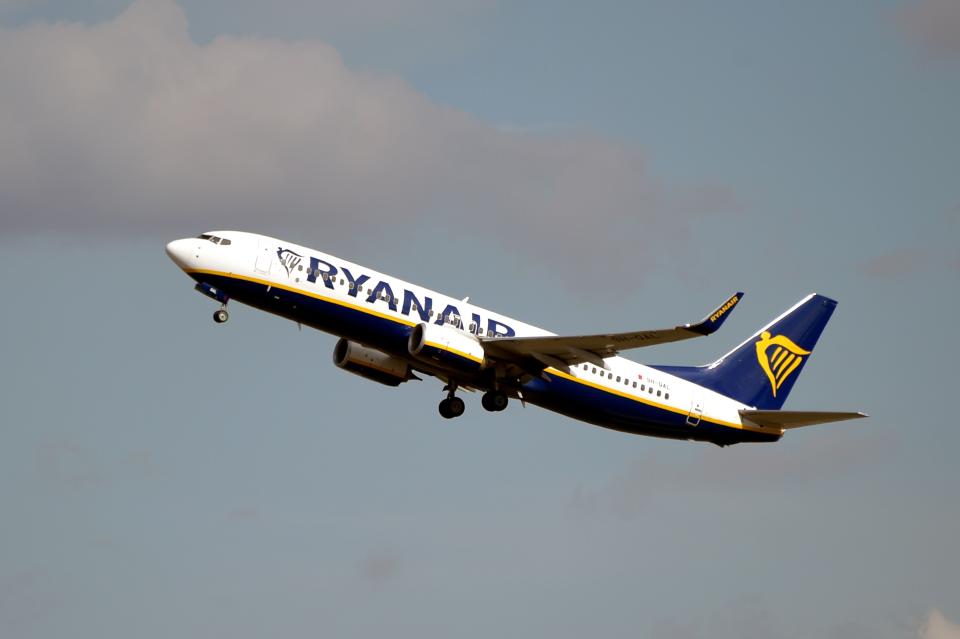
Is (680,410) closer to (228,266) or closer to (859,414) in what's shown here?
(859,414)

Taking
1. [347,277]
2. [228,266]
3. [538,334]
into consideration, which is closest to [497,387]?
[538,334]

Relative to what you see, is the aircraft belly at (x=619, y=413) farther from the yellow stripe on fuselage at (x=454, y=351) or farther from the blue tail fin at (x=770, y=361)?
the yellow stripe on fuselage at (x=454, y=351)

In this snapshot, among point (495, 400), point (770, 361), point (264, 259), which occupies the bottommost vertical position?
point (495, 400)

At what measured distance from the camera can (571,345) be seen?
5719cm

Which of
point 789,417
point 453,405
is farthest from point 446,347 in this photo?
point 789,417

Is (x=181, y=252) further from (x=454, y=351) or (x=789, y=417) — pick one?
(x=789, y=417)

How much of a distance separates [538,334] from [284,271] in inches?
438

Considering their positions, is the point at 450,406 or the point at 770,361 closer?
the point at 450,406

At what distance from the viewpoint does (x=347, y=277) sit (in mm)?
56438

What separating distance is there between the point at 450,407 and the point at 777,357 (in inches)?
616

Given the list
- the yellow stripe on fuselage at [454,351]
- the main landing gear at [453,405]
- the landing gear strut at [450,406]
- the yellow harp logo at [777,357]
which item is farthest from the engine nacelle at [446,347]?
the yellow harp logo at [777,357]

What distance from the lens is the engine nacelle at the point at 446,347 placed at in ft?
185

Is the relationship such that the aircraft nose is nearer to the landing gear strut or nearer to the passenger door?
the passenger door

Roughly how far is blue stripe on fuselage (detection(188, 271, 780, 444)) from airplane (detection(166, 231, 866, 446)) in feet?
0.14
